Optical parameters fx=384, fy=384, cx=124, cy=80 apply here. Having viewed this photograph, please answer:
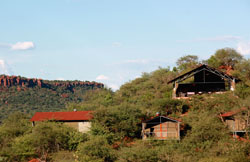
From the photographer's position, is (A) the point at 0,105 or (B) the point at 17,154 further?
(A) the point at 0,105

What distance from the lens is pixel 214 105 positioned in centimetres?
4472

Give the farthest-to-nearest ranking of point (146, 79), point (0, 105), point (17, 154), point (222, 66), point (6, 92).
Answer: point (6, 92)
point (0, 105)
point (146, 79)
point (222, 66)
point (17, 154)

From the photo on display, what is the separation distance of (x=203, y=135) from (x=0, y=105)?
6932 cm

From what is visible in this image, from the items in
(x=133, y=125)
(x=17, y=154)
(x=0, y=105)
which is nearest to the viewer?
(x=17, y=154)

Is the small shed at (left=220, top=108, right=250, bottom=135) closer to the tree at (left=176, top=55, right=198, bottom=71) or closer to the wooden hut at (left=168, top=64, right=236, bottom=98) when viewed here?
the wooden hut at (left=168, top=64, right=236, bottom=98)

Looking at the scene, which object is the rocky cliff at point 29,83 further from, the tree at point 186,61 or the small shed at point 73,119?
the small shed at point 73,119

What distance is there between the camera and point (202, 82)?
51656mm

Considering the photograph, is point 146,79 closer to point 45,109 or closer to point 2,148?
point 45,109

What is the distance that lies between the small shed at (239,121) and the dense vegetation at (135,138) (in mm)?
673

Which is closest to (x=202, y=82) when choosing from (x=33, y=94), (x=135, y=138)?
(x=135, y=138)

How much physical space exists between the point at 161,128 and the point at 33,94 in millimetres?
73477

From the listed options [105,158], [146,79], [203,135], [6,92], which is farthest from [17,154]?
[6,92]

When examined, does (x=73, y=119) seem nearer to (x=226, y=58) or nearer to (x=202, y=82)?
(x=202, y=82)

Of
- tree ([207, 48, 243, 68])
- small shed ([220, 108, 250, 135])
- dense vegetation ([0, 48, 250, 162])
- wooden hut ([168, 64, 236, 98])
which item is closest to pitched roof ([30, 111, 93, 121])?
dense vegetation ([0, 48, 250, 162])
